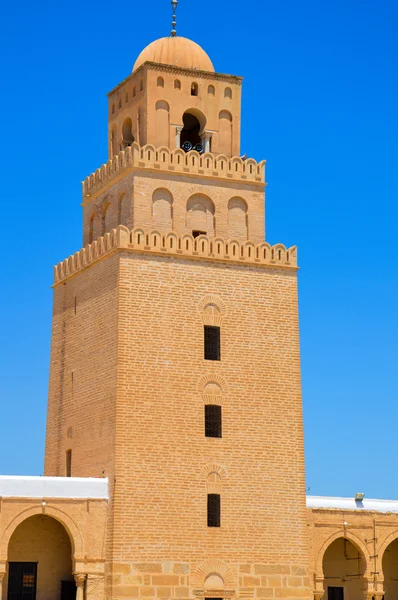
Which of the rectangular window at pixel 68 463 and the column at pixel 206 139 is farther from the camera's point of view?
the column at pixel 206 139

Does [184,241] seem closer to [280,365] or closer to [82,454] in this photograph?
[280,365]

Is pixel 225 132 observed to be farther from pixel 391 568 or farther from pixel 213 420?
pixel 391 568

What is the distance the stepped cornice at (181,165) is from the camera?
107 feet

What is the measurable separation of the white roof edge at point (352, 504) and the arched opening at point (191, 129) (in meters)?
10.7

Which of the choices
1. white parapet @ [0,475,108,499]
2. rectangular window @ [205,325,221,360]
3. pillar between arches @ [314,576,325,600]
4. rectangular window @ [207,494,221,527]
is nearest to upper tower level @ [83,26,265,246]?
rectangular window @ [205,325,221,360]

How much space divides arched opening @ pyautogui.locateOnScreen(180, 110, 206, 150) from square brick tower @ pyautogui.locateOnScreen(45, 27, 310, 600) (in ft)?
0.52

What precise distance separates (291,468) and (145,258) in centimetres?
681

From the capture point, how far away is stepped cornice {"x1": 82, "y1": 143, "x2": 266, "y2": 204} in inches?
1283

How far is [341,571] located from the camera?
112 feet

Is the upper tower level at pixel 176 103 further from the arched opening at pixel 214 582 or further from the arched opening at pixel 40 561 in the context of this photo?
the arched opening at pixel 214 582

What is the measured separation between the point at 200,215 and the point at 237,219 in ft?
3.77

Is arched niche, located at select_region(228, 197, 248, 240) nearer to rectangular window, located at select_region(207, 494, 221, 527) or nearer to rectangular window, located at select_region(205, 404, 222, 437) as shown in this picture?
rectangular window, located at select_region(205, 404, 222, 437)

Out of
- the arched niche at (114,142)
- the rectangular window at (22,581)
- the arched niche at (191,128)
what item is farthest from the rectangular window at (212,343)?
the rectangular window at (22,581)

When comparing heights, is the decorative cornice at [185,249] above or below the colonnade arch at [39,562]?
above
